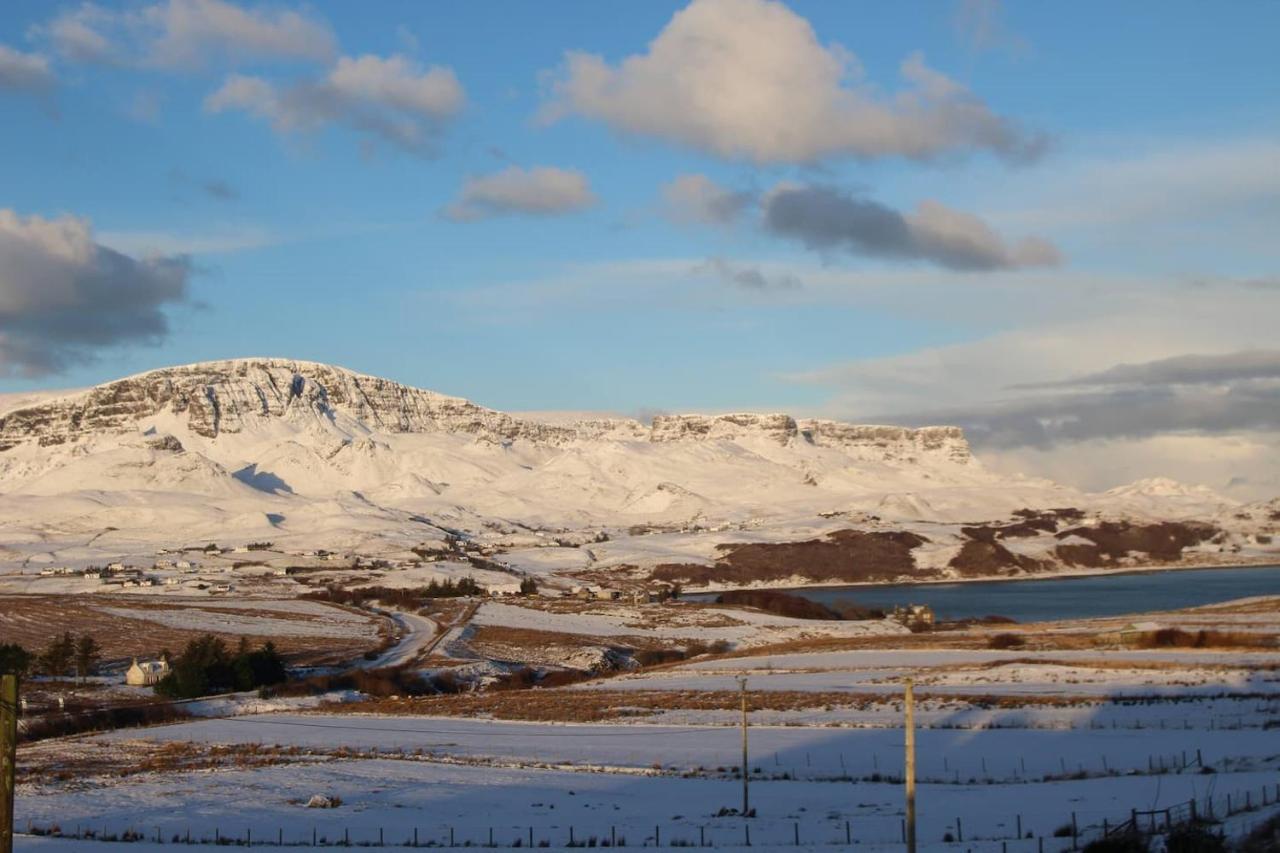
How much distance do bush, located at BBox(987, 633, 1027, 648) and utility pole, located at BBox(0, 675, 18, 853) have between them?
217 ft

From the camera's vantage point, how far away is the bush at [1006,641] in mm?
73938

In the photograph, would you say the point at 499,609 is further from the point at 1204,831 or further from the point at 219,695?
the point at 1204,831

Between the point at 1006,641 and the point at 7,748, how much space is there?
68.5 metres

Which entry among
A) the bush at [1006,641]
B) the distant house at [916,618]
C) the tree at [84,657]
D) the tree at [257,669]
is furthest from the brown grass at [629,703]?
the distant house at [916,618]

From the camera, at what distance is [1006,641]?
75188mm

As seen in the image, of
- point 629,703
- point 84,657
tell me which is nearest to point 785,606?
point 84,657

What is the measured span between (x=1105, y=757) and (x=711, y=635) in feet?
196

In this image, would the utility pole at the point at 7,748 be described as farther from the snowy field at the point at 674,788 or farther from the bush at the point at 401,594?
the bush at the point at 401,594

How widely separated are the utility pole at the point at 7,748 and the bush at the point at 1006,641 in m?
66.0

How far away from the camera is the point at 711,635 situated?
3711 inches

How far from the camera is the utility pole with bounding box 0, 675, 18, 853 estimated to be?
1257 cm

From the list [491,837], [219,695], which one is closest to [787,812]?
[491,837]

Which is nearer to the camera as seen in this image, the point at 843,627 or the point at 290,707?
the point at 290,707

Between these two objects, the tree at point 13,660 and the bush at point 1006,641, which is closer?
the tree at point 13,660
